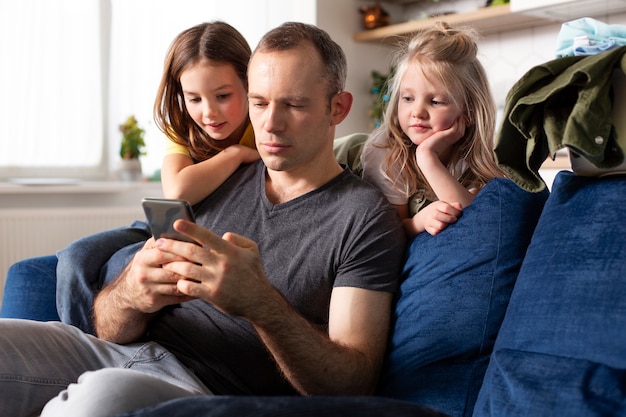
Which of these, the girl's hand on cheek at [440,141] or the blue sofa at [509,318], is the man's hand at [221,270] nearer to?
the blue sofa at [509,318]

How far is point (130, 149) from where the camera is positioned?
4.34 metres

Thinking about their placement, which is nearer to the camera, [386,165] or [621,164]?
[621,164]

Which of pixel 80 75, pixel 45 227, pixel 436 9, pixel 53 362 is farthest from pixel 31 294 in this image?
pixel 436 9

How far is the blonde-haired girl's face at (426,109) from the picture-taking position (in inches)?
72.1

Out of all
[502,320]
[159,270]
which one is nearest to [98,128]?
[159,270]

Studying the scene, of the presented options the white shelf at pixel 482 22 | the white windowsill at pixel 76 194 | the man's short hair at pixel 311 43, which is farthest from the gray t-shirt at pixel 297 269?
the white windowsill at pixel 76 194

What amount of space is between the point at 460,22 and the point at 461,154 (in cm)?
261

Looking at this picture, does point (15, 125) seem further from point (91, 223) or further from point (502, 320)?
point (502, 320)

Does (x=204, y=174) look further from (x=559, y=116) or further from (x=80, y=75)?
(x=80, y=75)

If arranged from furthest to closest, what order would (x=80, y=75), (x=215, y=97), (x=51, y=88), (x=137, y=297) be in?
(x=80, y=75) → (x=51, y=88) → (x=215, y=97) → (x=137, y=297)

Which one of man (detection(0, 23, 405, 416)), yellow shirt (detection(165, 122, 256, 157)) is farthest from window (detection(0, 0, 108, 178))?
man (detection(0, 23, 405, 416))

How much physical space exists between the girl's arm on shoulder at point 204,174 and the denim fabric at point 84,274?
0.29 meters

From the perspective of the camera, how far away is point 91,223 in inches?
162

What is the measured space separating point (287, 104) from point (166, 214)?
49 centimetres
